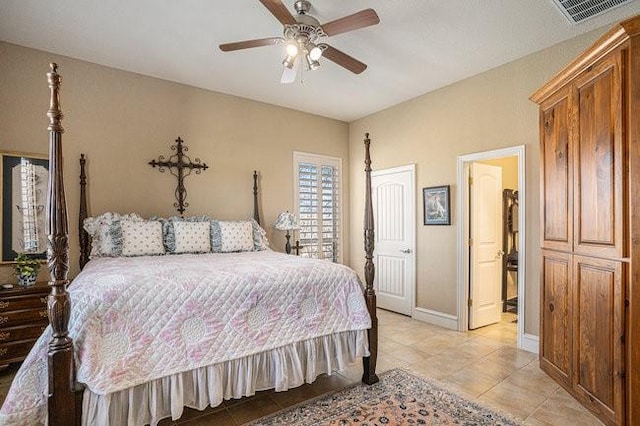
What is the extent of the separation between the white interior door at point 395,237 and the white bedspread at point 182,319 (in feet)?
7.78

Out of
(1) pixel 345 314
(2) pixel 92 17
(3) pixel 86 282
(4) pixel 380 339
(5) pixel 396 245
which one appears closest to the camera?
(3) pixel 86 282

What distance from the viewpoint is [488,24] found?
2949mm

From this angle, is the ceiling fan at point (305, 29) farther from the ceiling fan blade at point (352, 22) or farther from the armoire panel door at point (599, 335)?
the armoire panel door at point (599, 335)

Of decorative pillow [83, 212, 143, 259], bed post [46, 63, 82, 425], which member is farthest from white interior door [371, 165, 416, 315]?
bed post [46, 63, 82, 425]

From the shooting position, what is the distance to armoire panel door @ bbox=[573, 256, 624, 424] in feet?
6.72

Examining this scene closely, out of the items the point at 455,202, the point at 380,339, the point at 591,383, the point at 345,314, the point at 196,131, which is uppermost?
the point at 196,131

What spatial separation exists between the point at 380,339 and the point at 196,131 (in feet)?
11.3

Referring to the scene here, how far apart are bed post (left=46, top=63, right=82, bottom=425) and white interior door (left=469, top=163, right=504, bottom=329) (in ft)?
13.2

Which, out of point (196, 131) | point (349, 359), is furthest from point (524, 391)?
point (196, 131)

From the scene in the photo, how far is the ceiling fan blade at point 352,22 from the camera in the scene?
2.22 m

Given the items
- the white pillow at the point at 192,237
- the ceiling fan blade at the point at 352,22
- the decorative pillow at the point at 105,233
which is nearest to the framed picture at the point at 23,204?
the decorative pillow at the point at 105,233

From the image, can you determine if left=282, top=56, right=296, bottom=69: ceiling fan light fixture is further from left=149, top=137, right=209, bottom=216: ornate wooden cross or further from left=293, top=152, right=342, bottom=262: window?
left=293, top=152, right=342, bottom=262: window

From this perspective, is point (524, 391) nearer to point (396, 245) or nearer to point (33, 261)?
point (396, 245)

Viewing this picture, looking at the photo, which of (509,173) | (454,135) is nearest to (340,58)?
(454,135)
